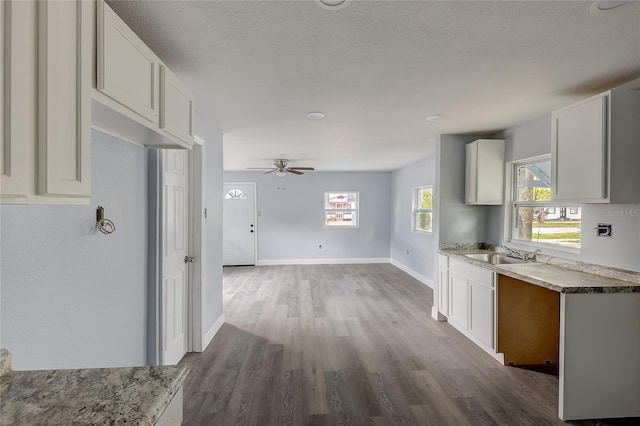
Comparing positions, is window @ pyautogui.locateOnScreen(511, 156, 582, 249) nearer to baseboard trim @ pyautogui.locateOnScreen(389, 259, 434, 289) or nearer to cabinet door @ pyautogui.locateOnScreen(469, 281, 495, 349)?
cabinet door @ pyautogui.locateOnScreen(469, 281, 495, 349)

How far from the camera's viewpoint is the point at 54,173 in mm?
946

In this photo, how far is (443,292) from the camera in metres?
4.00

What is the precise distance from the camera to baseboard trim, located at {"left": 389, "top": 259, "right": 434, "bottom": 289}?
5.96 metres

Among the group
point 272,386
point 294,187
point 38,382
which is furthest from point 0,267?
point 294,187

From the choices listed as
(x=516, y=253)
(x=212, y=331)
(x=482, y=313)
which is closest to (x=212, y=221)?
(x=212, y=331)

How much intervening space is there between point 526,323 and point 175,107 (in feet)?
11.2

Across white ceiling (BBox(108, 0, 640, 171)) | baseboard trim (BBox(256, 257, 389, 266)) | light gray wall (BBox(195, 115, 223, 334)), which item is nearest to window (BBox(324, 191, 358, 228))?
baseboard trim (BBox(256, 257, 389, 266))

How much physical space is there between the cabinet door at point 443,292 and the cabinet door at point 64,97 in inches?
149

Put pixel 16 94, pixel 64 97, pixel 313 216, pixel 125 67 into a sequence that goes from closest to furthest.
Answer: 1. pixel 16 94
2. pixel 64 97
3. pixel 125 67
4. pixel 313 216

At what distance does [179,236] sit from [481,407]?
2790mm

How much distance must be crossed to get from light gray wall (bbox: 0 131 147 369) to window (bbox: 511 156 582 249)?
12.2ft

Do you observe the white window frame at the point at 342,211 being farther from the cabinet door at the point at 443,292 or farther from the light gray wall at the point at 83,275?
the light gray wall at the point at 83,275

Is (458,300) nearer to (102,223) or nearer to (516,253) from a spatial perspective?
(516,253)

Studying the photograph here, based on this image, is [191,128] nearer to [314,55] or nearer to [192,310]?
[314,55]
